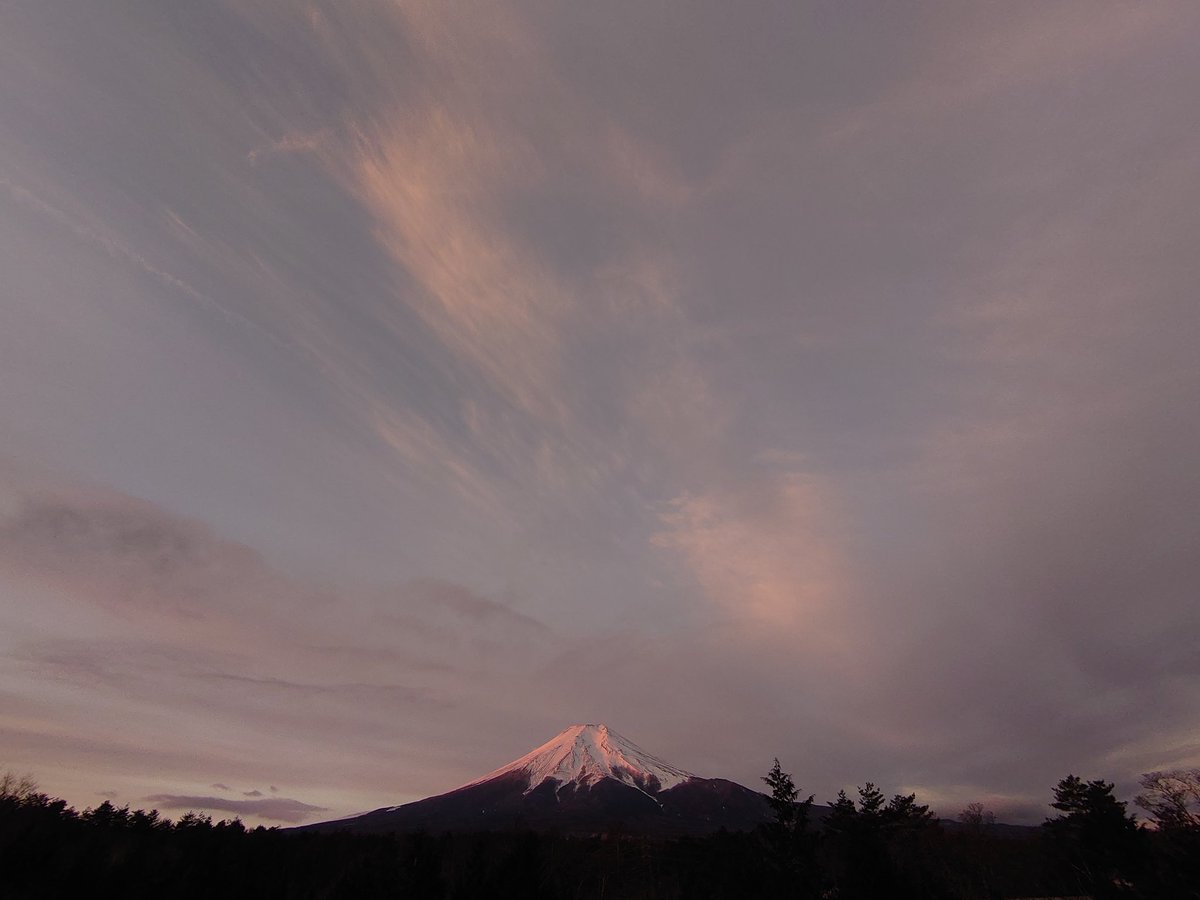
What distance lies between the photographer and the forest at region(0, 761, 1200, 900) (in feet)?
189

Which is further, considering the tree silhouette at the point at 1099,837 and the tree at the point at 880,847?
the tree silhouette at the point at 1099,837

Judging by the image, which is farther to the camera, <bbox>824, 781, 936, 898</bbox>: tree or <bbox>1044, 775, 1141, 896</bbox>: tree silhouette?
<bbox>1044, 775, 1141, 896</bbox>: tree silhouette

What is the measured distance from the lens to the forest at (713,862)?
189 ft

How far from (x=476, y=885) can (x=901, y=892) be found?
1429 inches

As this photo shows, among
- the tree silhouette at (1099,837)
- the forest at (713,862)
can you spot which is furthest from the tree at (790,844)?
the tree silhouette at (1099,837)

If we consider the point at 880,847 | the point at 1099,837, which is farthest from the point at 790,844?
the point at 1099,837

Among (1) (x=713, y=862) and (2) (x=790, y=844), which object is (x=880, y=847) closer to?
(2) (x=790, y=844)

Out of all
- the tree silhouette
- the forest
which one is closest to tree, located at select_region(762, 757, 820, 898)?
the forest

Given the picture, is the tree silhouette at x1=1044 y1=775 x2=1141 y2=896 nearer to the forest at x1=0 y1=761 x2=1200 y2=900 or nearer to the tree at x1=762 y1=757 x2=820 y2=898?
the forest at x1=0 y1=761 x2=1200 y2=900

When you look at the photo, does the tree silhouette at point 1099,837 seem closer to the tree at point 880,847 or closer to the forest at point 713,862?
the forest at point 713,862

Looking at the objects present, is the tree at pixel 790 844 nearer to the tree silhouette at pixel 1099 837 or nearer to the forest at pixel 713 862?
the forest at pixel 713 862

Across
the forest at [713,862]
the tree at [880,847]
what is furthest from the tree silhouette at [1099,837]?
the tree at [880,847]

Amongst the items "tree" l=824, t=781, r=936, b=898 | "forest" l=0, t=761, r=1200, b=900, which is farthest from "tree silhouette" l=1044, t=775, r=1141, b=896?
"tree" l=824, t=781, r=936, b=898

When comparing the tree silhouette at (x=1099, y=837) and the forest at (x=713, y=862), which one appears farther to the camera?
the tree silhouette at (x=1099, y=837)
